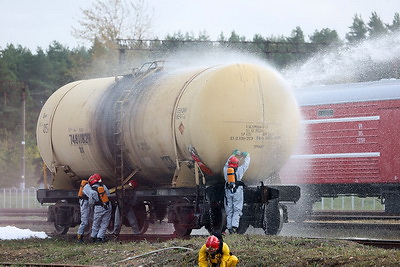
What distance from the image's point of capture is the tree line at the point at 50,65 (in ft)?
133

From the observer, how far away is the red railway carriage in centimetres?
1988

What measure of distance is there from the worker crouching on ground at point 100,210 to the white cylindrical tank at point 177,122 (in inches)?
25.6

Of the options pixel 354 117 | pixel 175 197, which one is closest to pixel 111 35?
pixel 354 117

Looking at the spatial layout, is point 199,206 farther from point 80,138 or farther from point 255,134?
point 80,138

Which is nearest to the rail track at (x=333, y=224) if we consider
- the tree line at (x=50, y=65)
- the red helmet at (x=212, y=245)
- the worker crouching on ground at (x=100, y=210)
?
the worker crouching on ground at (x=100, y=210)

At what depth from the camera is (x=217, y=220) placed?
15.9m

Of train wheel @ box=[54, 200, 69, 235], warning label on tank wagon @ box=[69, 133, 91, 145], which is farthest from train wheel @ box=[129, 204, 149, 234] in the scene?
train wheel @ box=[54, 200, 69, 235]

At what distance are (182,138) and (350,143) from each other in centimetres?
655

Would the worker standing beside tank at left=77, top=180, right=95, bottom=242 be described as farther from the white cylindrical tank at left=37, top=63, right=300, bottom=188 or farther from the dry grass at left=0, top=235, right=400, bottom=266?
the dry grass at left=0, top=235, right=400, bottom=266

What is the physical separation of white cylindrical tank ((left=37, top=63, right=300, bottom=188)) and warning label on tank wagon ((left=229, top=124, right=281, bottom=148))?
0.8 inches

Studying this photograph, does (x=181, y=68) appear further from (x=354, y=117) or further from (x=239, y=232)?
(x=354, y=117)

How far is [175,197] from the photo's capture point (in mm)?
16062

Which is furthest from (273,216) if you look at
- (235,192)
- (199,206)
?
(199,206)

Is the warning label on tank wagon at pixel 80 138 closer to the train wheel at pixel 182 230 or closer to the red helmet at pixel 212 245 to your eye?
the train wheel at pixel 182 230
